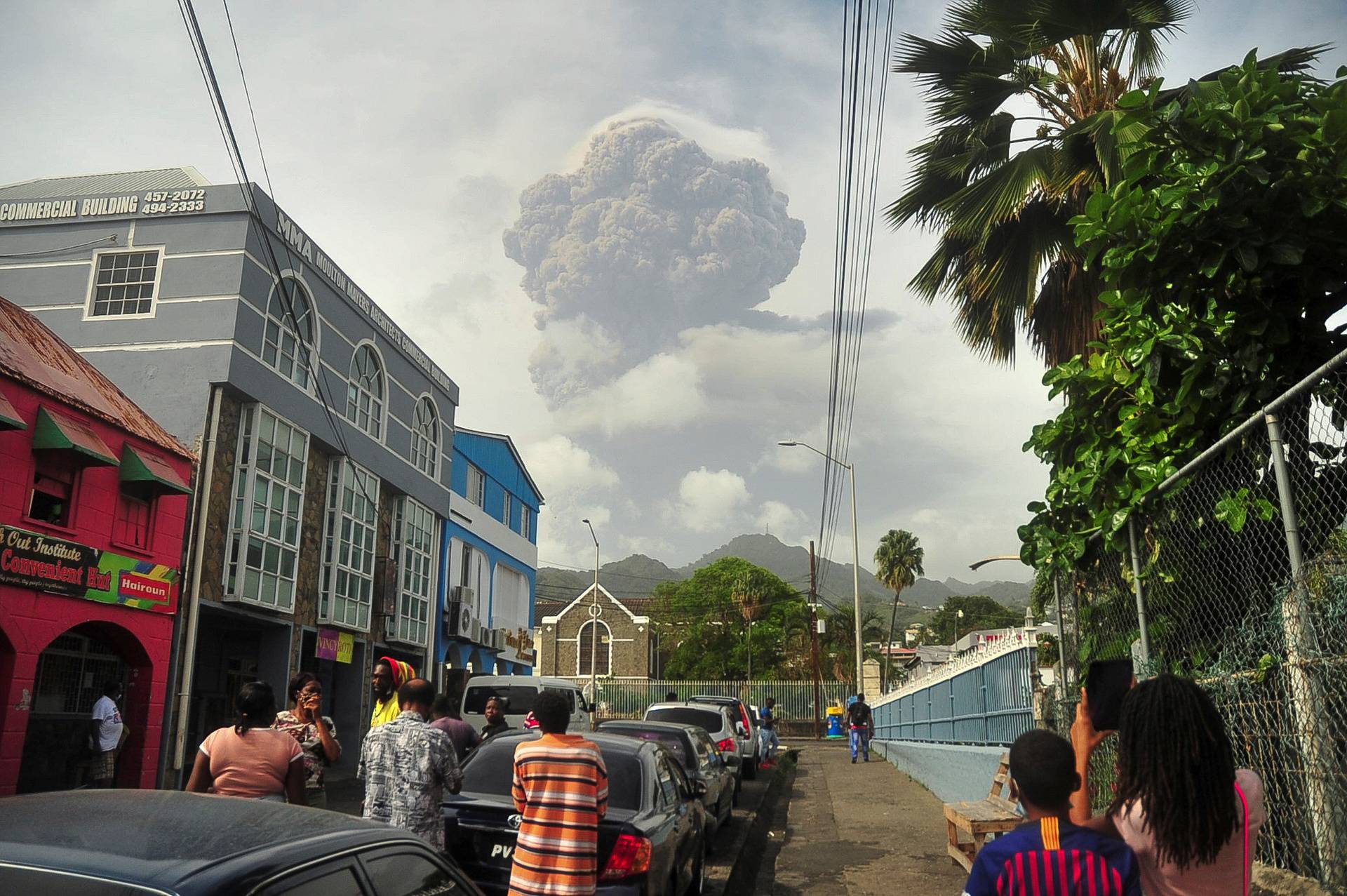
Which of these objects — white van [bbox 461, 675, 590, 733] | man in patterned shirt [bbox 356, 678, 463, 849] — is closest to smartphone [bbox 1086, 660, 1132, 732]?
man in patterned shirt [bbox 356, 678, 463, 849]

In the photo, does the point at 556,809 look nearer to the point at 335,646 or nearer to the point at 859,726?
the point at 335,646

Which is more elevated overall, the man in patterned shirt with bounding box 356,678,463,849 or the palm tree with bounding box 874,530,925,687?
the palm tree with bounding box 874,530,925,687

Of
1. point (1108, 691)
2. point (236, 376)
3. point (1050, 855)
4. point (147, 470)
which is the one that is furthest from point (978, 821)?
point (236, 376)

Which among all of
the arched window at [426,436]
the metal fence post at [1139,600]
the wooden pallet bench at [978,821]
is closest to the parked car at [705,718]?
the wooden pallet bench at [978,821]

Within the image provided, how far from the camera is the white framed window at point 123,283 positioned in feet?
65.3

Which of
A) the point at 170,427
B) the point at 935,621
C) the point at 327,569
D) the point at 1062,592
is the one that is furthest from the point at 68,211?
the point at 935,621

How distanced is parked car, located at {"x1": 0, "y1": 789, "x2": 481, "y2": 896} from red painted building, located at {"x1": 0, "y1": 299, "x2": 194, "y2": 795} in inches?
491

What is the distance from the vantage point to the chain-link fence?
4348 mm

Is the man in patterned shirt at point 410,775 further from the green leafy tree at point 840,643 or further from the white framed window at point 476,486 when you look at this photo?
the green leafy tree at point 840,643

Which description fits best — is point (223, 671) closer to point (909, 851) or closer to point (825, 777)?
point (825, 777)

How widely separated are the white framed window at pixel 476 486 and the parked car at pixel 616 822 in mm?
26948

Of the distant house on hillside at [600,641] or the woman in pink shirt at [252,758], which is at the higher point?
the distant house on hillside at [600,641]

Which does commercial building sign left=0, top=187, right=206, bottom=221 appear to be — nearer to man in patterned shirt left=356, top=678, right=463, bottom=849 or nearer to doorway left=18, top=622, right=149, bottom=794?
doorway left=18, top=622, right=149, bottom=794

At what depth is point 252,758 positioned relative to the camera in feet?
18.6
